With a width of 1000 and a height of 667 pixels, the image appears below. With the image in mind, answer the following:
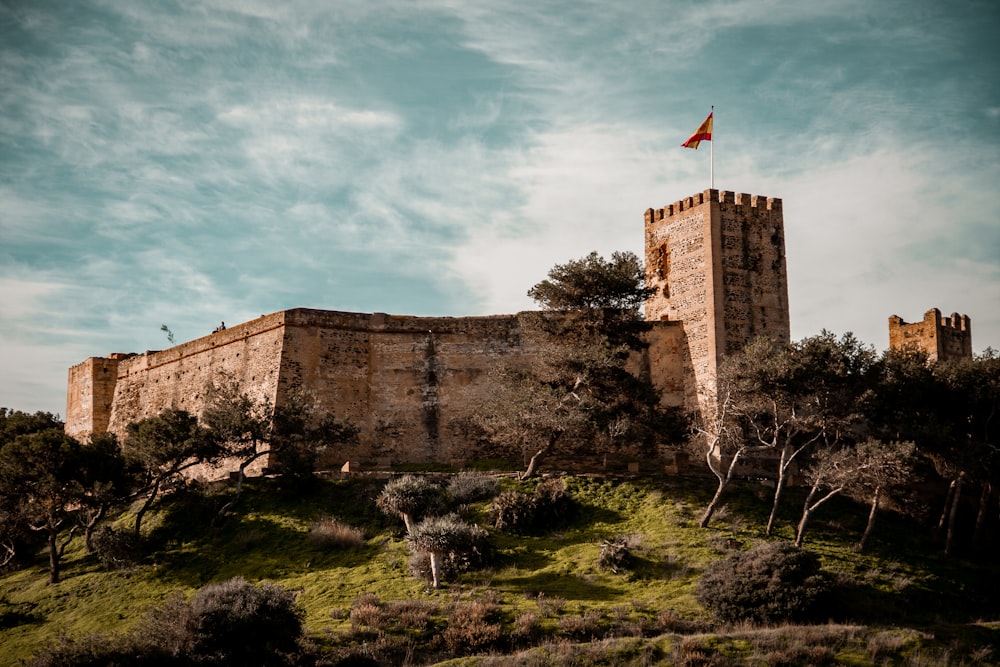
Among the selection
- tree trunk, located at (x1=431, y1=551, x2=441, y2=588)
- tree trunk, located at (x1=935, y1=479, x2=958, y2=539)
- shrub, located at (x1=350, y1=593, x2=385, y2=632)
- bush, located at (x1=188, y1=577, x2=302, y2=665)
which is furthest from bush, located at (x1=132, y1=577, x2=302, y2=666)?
tree trunk, located at (x1=935, y1=479, x2=958, y2=539)

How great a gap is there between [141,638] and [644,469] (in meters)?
18.7

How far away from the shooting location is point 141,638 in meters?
19.6

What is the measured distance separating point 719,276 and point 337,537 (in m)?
16.6

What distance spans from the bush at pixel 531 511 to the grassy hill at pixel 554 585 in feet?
1.43

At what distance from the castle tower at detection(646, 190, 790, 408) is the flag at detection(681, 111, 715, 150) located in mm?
1768

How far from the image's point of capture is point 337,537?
28531 mm

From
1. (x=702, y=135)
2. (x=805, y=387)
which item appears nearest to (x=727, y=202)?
(x=702, y=135)

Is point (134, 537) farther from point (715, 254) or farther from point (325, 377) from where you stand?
point (715, 254)

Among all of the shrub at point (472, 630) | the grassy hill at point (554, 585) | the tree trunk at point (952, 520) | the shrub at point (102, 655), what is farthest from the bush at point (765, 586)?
the shrub at point (102, 655)

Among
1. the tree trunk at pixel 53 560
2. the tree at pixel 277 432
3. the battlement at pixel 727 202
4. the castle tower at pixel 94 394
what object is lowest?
the tree trunk at pixel 53 560

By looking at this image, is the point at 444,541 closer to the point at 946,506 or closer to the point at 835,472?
the point at 835,472

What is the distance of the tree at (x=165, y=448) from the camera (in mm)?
31438

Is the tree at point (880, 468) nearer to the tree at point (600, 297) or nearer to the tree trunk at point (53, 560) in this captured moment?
the tree at point (600, 297)

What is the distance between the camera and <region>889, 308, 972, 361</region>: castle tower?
43.2 metres
